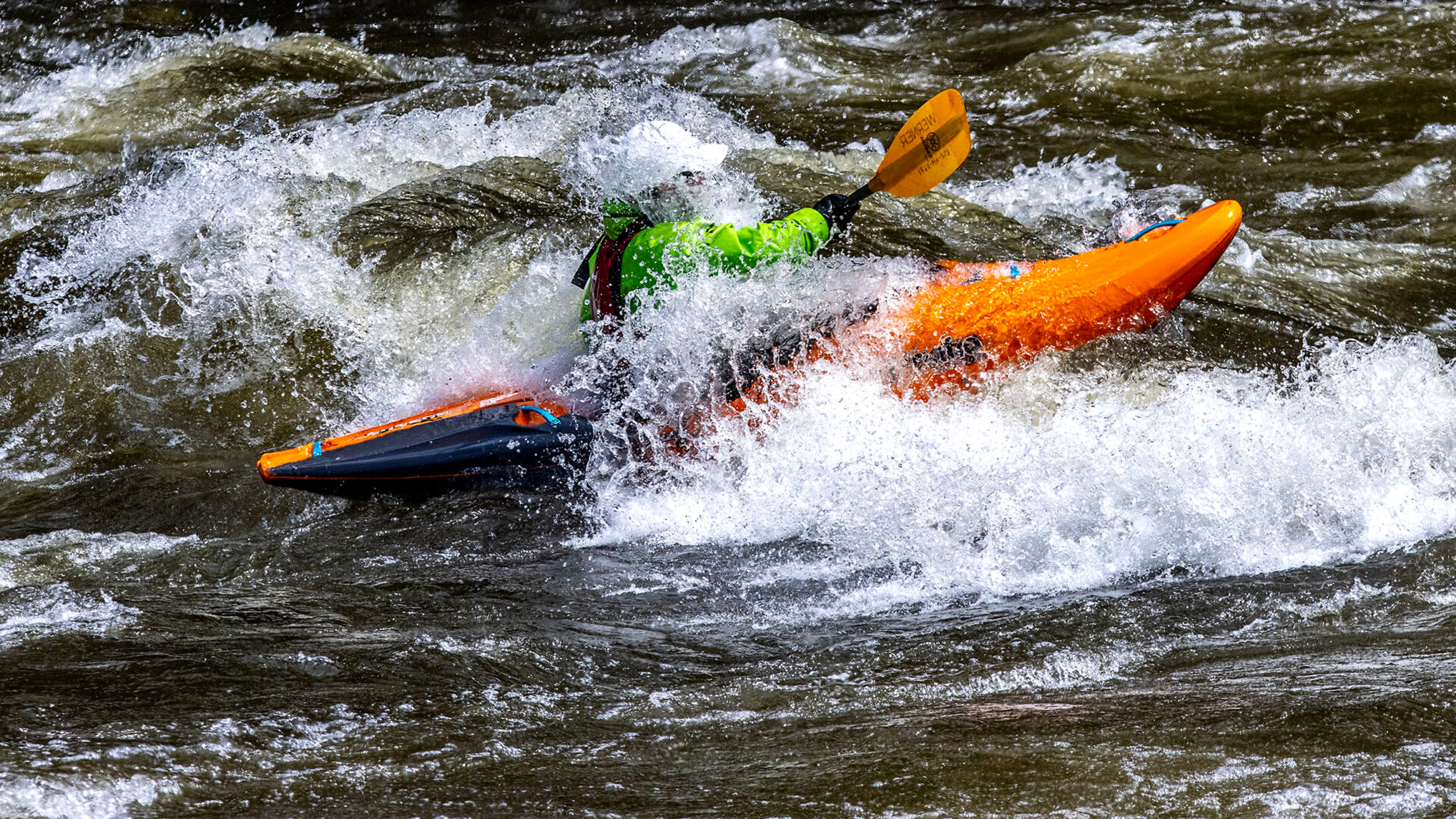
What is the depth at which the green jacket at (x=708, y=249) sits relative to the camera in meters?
3.52


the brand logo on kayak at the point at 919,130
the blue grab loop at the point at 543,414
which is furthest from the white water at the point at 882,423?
the brand logo on kayak at the point at 919,130

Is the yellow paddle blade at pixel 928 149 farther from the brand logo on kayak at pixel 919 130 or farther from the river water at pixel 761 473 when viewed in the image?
the river water at pixel 761 473

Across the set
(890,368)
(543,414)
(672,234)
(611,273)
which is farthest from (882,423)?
(543,414)

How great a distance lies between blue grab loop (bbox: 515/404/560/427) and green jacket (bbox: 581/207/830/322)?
457 millimetres

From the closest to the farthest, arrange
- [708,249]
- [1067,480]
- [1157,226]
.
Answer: [1067,480], [708,249], [1157,226]

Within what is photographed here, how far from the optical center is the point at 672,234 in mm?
3537

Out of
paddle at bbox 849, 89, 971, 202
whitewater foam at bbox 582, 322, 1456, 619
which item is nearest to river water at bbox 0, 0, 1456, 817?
whitewater foam at bbox 582, 322, 1456, 619

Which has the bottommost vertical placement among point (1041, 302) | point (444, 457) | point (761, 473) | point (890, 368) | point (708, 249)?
point (761, 473)

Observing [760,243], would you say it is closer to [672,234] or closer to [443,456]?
[672,234]

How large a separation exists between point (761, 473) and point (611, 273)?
83 cm

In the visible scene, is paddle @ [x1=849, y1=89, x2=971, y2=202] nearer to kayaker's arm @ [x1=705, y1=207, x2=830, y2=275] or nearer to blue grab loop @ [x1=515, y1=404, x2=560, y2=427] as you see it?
kayaker's arm @ [x1=705, y1=207, x2=830, y2=275]

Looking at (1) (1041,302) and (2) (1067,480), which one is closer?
(2) (1067,480)

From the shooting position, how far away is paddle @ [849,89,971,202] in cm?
394

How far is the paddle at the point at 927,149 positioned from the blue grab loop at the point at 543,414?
52.0 inches
